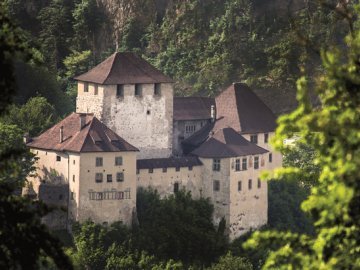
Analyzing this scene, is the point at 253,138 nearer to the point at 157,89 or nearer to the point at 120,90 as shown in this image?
the point at 157,89

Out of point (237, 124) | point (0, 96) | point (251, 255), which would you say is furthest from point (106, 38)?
point (0, 96)

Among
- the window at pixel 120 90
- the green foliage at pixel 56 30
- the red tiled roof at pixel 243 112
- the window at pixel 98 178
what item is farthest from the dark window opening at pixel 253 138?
the green foliage at pixel 56 30

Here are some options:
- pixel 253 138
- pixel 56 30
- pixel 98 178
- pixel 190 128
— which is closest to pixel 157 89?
pixel 190 128

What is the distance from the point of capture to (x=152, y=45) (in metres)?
95.5

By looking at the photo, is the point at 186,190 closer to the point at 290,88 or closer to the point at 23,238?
the point at 290,88

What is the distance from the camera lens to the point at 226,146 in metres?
70.2

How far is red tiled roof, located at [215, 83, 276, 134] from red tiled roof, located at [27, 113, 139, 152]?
26.6 ft

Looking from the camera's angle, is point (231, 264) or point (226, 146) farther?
point (226, 146)

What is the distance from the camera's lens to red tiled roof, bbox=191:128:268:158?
69625mm

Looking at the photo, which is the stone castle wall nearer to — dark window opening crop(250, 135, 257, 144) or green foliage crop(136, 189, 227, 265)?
green foliage crop(136, 189, 227, 265)

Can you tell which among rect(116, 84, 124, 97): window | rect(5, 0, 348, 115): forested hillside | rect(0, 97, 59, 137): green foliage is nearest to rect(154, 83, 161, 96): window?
rect(116, 84, 124, 97): window

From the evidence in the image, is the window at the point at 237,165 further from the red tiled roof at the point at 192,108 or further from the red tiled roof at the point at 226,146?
the red tiled roof at the point at 192,108

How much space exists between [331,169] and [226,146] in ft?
171

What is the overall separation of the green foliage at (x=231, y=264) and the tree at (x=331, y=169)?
154ft
